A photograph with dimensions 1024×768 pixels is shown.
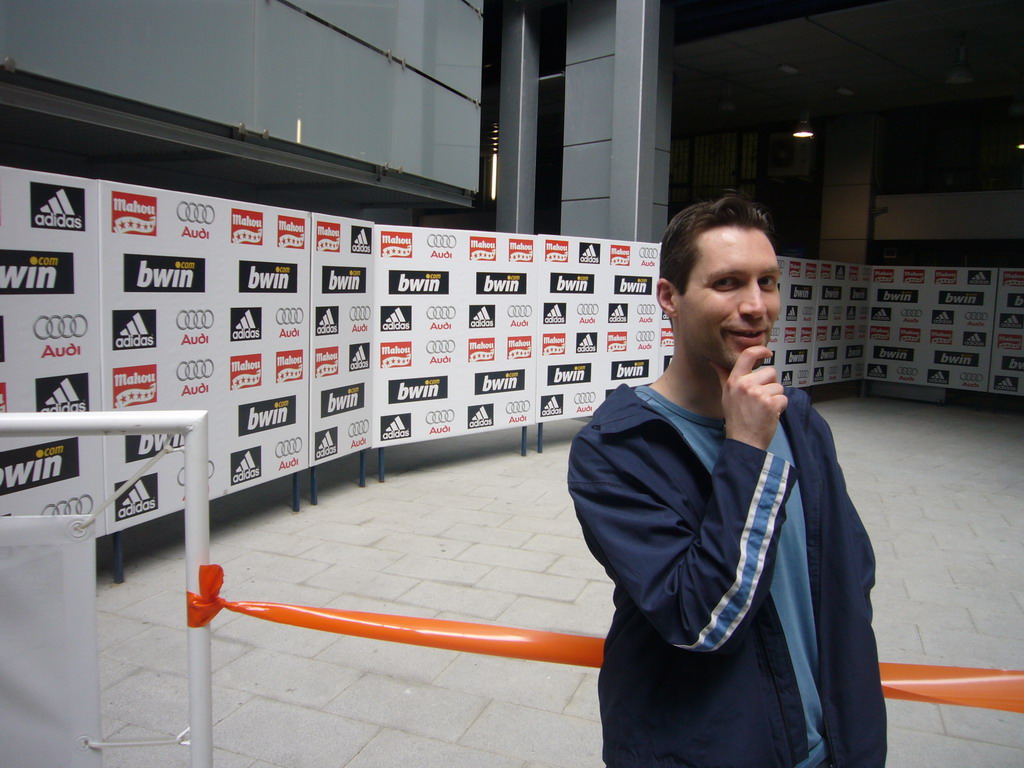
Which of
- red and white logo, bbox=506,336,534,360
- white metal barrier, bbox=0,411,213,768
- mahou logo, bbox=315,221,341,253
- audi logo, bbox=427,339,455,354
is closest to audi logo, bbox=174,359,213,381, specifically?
mahou logo, bbox=315,221,341,253

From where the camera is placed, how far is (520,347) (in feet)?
27.4

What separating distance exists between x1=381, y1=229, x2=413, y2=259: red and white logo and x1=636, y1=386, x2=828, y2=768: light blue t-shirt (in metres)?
5.88

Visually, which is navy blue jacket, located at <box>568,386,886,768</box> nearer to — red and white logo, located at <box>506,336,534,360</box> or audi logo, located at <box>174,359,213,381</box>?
audi logo, located at <box>174,359,213,381</box>

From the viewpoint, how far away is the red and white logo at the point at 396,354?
23.6ft

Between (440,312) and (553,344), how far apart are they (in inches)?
64.4

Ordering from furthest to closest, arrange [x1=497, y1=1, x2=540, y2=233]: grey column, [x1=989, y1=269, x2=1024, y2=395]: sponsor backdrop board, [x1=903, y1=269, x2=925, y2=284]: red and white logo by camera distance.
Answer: [x1=903, y1=269, x2=925, y2=284]: red and white logo < [x1=989, y1=269, x2=1024, y2=395]: sponsor backdrop board < [x1=497, y1=1, x2=540, y2=233]: grey column

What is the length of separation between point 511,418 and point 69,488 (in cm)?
484

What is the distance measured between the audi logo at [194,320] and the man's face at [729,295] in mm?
4298

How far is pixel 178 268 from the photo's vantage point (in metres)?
4.92

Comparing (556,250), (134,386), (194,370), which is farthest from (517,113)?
(134,386)

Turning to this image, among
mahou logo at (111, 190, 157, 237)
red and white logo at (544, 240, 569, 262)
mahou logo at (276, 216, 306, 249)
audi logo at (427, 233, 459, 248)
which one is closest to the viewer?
mahou logo at (111, 190, 157, 237)

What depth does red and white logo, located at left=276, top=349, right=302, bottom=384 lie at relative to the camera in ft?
19.4

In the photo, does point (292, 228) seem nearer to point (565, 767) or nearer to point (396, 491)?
point (396, 491)

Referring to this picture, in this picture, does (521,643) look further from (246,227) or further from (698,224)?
(246,227)
